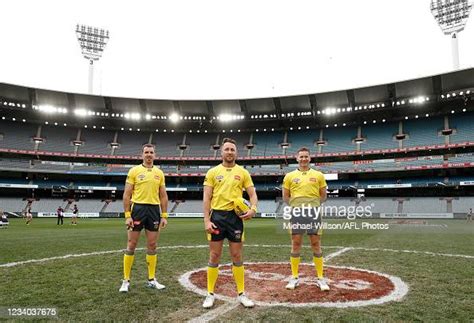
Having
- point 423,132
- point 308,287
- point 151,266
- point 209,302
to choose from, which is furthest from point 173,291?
point 423,132

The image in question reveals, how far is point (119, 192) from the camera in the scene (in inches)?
2002

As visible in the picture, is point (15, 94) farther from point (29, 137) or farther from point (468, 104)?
point (468, 104)

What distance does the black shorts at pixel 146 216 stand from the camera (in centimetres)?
607

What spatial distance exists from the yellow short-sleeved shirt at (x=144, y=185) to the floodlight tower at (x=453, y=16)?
175 feet

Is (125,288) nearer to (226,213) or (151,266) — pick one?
(151,266)

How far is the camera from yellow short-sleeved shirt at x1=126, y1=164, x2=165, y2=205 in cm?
621

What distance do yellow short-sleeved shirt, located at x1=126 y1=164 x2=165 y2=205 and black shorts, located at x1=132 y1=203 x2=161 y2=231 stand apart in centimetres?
9

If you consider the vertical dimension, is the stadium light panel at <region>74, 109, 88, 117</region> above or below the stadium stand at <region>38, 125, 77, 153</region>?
above

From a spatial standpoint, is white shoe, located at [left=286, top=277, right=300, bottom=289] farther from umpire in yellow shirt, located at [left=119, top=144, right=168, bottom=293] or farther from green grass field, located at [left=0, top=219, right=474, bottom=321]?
umpire in yellow shirt, located at [left=119, top=144, right=168, bottom=293]

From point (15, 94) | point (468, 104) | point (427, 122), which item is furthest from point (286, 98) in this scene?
point (15, 94)

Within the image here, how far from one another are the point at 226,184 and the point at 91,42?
195 ft

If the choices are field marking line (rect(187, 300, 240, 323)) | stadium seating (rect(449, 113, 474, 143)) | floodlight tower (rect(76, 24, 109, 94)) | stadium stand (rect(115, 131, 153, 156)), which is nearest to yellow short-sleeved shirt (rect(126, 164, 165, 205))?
field marking line (rect(187, 300, 240, 323))

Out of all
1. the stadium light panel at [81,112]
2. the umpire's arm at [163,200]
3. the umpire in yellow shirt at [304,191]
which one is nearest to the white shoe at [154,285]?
the umpire's arm at [163,200]

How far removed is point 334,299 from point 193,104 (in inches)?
1892
